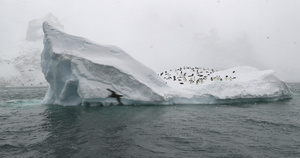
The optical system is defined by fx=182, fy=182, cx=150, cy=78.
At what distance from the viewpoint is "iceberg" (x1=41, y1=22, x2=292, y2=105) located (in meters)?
14.4

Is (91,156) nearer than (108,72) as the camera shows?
Yes

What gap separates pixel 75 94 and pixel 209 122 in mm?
12130

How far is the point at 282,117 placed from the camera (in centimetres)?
1110

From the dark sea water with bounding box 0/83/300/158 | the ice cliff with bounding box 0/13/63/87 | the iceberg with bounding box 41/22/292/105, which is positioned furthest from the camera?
the ice cliff with bounding box 0/13/63/87

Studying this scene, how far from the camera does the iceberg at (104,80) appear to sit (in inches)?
567

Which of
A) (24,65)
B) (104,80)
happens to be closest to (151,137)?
(104,80)

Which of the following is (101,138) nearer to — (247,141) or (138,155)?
(138,155)

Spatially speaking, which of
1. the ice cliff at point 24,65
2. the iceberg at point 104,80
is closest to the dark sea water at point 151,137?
the iceberg at point 104,80

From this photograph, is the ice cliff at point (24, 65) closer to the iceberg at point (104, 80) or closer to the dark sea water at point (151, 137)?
the iceberg at point (104, 80)

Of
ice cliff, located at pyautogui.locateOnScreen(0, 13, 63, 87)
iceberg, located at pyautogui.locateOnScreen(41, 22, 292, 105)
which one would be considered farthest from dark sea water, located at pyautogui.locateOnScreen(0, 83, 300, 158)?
ice cliff, located at pyautogui.locateOnScreen(0, 13, 63, 87)

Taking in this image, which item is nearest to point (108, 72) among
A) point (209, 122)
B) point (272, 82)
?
point (209, 122)

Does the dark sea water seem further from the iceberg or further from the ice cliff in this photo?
the ice cliff

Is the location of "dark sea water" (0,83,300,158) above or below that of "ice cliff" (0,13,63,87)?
below

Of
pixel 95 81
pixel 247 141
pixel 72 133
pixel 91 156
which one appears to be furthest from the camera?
pixel 95 81
